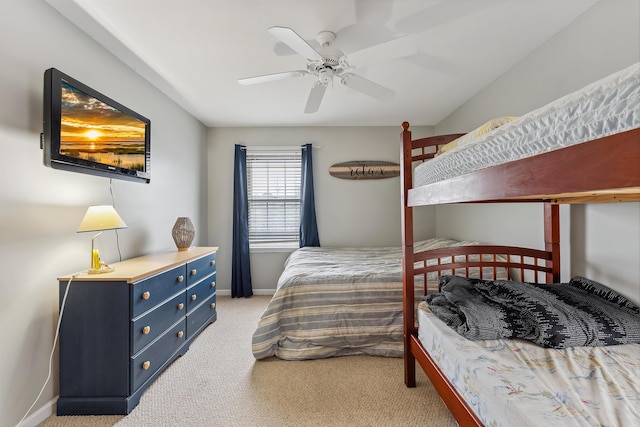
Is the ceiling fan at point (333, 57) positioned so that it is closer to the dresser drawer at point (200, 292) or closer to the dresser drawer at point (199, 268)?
the dresser drawer at point (199, 268)

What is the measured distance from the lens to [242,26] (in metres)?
1.86

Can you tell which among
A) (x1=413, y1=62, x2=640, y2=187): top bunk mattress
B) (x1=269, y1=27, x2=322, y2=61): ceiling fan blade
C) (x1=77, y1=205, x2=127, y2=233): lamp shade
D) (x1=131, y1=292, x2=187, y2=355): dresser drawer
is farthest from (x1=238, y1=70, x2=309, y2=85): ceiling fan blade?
(x1=131, y1=292, x2=187, y2=355): dresser drawer

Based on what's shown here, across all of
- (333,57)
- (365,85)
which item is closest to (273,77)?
(333,57)

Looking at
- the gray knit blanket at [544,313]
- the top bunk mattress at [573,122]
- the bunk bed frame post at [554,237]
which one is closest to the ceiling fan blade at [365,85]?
the top bunk mattress at [573,122]

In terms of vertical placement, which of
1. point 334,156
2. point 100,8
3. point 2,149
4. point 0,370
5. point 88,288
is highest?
point 100,8

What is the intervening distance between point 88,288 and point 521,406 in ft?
7.00

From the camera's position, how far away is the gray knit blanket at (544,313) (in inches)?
49.9

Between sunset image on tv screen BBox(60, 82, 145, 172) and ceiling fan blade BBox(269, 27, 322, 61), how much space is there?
4.13 feet

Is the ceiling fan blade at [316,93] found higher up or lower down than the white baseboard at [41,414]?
higher up

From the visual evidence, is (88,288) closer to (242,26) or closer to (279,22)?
(242,26)

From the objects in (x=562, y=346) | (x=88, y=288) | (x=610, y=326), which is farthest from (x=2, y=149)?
(x=610, y=326)

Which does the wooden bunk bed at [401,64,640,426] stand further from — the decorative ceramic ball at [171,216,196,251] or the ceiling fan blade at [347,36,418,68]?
the decorative ceramic ball at [171,216,196,251]

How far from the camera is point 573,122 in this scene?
0.67 m

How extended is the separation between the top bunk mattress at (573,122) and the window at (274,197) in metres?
3.20
